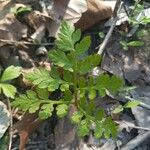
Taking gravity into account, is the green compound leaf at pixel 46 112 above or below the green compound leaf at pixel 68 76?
below

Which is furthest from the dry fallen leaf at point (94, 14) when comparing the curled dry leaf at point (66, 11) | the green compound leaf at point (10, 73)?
the green compound leaf at point (10, 73)

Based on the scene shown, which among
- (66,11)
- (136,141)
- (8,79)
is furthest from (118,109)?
(66,11)

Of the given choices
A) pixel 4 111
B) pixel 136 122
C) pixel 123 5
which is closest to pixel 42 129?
pixel 4 111

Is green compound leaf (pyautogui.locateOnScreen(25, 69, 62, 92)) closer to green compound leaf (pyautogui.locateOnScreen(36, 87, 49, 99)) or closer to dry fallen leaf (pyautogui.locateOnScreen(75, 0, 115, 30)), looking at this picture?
green compound leaf (pyautogui.locateOnScreen(36, 87, 49, 99))

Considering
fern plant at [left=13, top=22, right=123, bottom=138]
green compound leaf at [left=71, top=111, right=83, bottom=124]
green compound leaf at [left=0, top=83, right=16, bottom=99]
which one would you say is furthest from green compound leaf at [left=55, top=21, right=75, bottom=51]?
green compound leaf at [left=0, top=83, right=16, bottom=99]

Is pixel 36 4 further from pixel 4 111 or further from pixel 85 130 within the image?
pixel 85 130

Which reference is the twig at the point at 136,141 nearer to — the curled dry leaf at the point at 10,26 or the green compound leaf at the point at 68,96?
the green compound leaf at the point at 68,96
